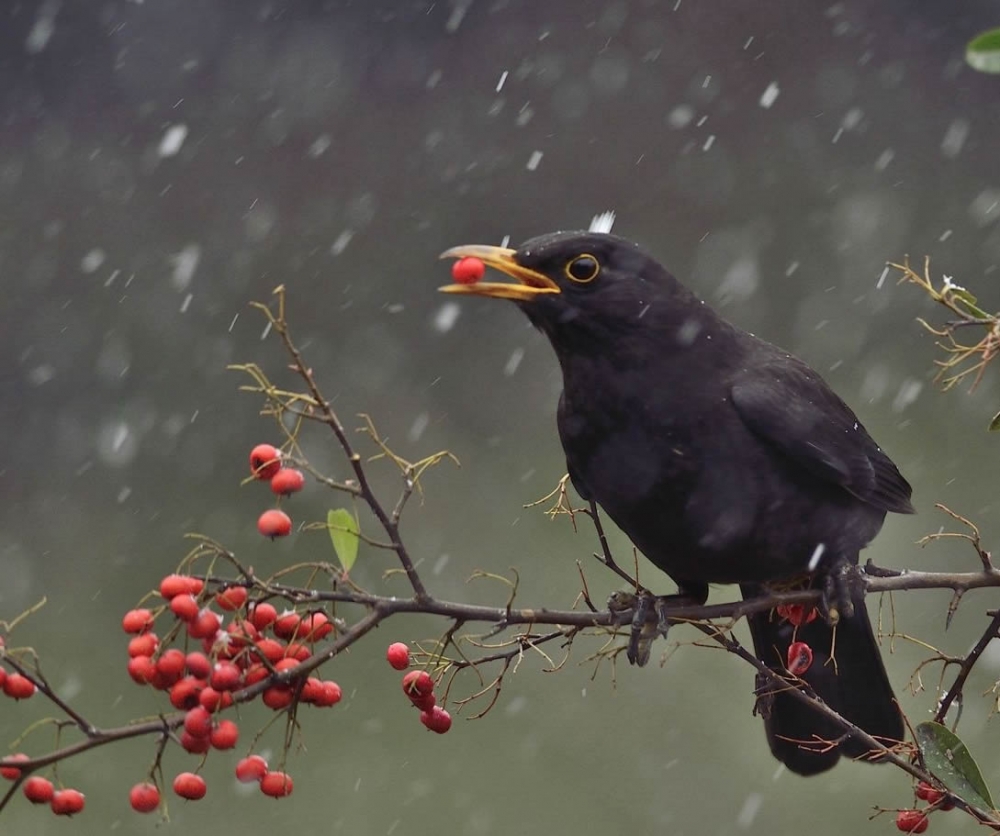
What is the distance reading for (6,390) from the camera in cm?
953

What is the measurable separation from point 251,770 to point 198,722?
0.99ft

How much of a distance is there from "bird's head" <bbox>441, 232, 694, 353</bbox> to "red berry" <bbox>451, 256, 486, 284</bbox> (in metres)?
0.08

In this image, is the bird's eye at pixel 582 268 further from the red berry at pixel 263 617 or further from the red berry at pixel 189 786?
the red berry at pixel 189 786

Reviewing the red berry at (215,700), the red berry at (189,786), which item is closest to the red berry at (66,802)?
the red berry at (189,786)

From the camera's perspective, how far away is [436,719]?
2.34 metres

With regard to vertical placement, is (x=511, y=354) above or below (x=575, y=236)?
below

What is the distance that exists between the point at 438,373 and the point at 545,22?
3.92 m

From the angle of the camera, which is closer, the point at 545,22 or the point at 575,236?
the point at 575,236

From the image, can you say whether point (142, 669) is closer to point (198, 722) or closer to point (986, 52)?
point (198, 722)

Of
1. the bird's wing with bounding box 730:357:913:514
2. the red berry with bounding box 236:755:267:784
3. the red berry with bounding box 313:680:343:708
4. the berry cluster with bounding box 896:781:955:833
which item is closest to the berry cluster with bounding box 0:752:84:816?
the red berry with bounding box 236:755:267:784

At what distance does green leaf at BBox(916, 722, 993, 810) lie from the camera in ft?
6.68

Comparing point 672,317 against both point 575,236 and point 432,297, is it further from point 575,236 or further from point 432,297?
point 432,297

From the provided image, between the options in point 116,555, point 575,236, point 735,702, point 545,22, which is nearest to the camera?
point 575,236

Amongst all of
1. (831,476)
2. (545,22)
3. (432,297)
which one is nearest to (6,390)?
(432,297)
